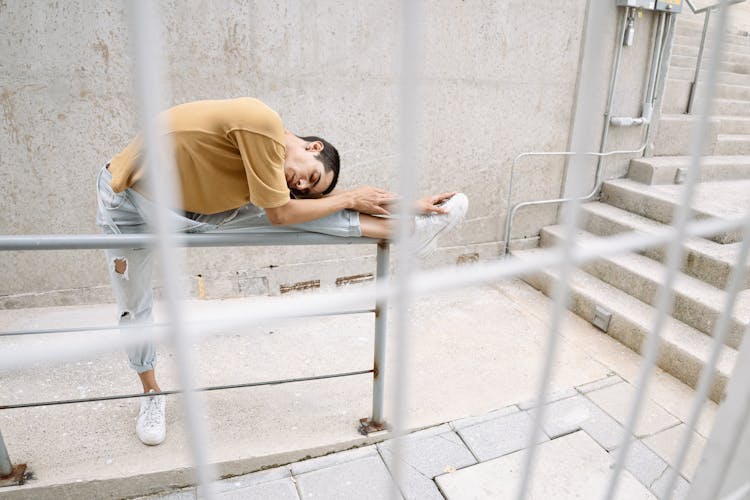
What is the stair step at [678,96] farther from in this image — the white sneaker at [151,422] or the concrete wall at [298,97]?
the white sneaker at [151,422]

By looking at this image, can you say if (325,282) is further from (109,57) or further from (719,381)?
(719,381)

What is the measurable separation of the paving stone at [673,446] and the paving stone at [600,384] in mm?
364

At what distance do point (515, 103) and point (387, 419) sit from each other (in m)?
2.67

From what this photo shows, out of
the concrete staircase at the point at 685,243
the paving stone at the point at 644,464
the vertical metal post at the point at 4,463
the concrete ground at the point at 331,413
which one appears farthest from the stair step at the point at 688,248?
the vertical metal post at the point at 4,463

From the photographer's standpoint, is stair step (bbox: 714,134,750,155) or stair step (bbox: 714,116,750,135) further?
stair step (bbox: 714,116,750,135)

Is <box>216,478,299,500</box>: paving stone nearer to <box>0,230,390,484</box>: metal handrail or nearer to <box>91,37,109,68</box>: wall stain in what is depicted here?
<box>0,230,390,484</box>: metal handrail

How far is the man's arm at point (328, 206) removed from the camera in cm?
148

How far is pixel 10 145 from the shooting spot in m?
2.53

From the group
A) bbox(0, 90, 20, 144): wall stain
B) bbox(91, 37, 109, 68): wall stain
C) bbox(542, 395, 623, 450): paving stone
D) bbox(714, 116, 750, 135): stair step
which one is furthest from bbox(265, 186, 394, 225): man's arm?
bbox(714, 116, 750, 135): stair step

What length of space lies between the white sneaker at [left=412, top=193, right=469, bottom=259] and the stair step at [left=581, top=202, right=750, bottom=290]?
5.81 ft

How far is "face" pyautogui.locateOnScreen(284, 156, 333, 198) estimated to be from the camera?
170cm

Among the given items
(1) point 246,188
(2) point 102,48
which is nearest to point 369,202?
(1) point 246,188

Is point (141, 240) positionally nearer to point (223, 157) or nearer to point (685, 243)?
point (223, 157)

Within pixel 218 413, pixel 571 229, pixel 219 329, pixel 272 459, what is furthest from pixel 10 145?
pixel 571 229
